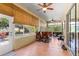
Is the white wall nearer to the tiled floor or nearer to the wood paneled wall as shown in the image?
the wood paneled wall

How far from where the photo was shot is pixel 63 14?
25.0 feet


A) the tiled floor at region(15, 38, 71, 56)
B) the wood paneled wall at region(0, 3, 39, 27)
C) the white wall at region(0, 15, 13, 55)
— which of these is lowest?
the tiled floor at region(15, 38, 71, 56)

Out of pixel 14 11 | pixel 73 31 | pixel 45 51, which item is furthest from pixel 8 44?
pixel 73 31

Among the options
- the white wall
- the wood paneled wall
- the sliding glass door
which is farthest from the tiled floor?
the wood paneled wall

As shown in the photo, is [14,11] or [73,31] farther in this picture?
[14,11]

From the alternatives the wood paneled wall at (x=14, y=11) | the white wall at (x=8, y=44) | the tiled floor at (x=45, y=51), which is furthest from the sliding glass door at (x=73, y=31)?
the white wall at (x=8, y=44)

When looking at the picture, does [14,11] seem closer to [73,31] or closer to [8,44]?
[8,44]

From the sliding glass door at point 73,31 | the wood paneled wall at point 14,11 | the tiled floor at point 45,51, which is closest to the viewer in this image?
the sliding glass door at point 73,31

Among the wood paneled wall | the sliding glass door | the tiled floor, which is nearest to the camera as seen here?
the sliding glass door

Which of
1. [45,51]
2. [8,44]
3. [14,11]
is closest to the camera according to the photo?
[8,44]

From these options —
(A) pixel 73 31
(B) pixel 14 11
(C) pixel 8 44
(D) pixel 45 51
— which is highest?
Result: (B) pixel 14 11

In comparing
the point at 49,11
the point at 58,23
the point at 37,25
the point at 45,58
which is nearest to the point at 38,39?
the point at 37,25

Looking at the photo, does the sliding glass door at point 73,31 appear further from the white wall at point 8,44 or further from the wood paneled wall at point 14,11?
the white wall at point 8,44

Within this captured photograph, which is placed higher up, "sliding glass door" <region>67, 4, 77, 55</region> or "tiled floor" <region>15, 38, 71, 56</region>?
"sliding glass door" <region>67, 4, 77, 55</region>
